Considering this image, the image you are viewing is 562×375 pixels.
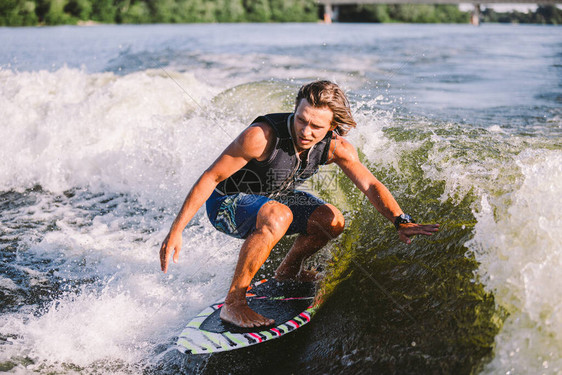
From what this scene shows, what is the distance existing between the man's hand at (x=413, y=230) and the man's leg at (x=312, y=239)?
601mm

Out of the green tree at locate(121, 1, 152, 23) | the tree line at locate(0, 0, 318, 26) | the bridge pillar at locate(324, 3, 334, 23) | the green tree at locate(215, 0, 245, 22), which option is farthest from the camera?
the bridge pillar at locate(324, 3, 334, 23)

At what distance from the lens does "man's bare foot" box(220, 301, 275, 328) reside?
11.0ft

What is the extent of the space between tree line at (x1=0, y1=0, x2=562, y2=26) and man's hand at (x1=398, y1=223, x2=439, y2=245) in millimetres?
36616

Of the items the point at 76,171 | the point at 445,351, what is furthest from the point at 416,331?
the point at 76,171

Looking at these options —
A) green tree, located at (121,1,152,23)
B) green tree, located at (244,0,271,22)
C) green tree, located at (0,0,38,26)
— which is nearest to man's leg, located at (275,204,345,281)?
green tree, located at (0,0,38,26)

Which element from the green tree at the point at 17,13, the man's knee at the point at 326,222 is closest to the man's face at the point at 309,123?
the man's knee at the point at 326,222

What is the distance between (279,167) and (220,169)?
0.42m

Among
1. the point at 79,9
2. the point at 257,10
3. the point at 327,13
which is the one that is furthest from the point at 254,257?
the point at 327,13

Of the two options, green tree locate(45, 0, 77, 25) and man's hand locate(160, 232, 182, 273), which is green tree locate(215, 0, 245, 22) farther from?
man's hand locate(160, 232, 182, 273)

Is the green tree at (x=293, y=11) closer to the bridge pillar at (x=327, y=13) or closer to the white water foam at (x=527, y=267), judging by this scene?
the bridge pillar at (x=327, y=13)

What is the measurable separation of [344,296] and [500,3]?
43.2 metres

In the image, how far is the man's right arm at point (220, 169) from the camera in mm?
3184

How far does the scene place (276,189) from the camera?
12.1 feet

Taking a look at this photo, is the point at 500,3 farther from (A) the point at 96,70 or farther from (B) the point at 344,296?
(B) the point at 344,296
